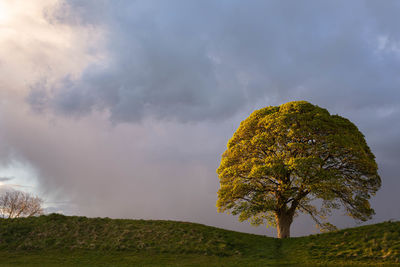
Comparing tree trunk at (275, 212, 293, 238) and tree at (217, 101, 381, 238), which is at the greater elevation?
tree at (217, 101, 381, 238)

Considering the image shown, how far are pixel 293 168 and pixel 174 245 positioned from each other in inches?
537

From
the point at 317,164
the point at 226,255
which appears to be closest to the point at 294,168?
the point at 317,164

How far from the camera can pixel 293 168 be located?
28781 mm

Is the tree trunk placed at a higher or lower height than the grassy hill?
higher

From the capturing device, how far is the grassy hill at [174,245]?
76.0 ft

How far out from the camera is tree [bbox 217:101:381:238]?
29938mm

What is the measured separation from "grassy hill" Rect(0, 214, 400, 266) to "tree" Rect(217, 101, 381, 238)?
3.82 meters

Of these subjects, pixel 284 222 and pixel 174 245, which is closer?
pixel 174 245

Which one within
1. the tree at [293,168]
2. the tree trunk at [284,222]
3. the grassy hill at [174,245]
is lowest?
the grassy hill at [174,245]

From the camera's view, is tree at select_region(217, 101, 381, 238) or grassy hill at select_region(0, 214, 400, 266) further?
tree at select_region(217, 101, 381, 238)

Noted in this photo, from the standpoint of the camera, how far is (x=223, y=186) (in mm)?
33344

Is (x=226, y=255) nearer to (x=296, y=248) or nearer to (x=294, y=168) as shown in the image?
(x=296, y=248)

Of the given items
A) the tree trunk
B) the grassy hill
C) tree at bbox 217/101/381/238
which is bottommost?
the grassy hill

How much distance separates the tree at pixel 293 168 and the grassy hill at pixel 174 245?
3.82m
